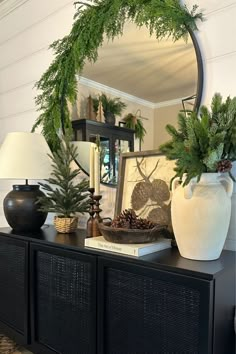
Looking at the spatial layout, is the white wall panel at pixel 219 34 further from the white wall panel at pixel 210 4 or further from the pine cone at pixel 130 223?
the pine cone at pixel 130 223

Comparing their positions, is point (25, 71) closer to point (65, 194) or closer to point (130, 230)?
point (65, 194)

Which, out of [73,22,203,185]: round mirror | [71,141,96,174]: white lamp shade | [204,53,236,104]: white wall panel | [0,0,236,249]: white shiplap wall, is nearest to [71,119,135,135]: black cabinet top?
[73,22,203,185]: round mirror

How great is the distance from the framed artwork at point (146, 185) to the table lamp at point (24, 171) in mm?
475

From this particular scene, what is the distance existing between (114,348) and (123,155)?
86cm

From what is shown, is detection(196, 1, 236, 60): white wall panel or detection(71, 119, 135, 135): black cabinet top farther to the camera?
detection(71, 119, 135, 135): black cabinet top

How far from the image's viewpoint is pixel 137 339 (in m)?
1.09

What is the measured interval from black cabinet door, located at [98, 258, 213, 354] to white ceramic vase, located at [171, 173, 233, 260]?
14 centimetres

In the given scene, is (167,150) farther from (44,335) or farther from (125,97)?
(44,335)

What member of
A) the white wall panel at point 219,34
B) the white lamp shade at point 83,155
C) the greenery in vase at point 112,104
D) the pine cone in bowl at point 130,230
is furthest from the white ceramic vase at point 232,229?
the white lamp shade at point 83,155

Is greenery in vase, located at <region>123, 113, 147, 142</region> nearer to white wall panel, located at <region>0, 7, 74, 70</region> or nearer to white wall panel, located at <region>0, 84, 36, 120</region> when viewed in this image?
white wall panel, located at <region>0, 7, 74, 70</region>

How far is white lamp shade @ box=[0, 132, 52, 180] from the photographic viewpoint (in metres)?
1.66

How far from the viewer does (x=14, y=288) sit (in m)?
1.59

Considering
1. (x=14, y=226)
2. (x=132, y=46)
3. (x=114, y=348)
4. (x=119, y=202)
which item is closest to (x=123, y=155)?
(x=119, y=202)

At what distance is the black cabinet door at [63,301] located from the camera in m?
1.23
